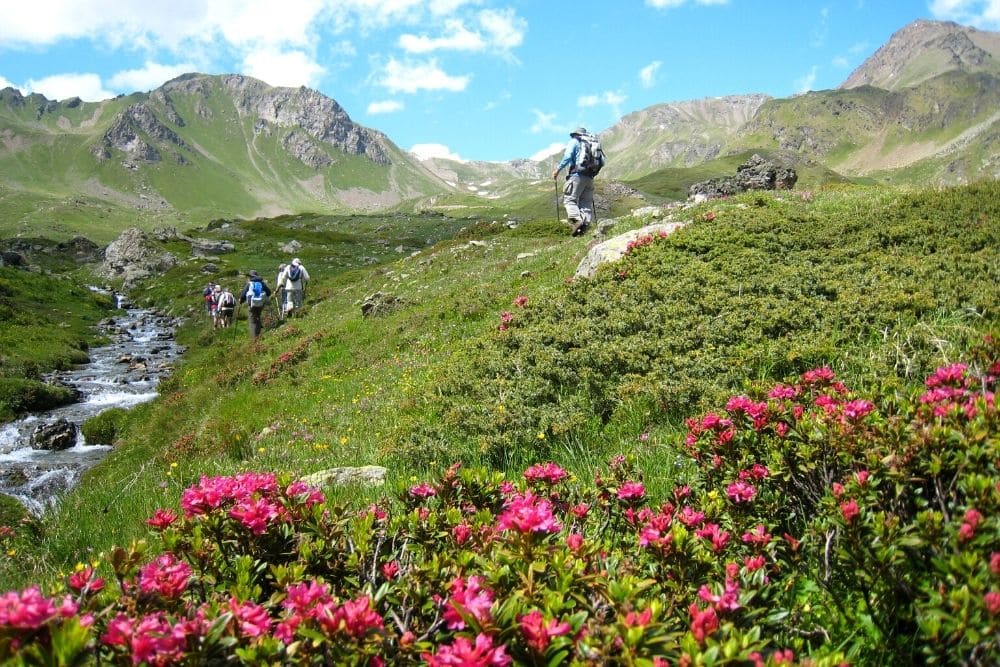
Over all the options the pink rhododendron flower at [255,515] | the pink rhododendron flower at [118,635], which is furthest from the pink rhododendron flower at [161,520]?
the pink rhododendron flower at [118,635]

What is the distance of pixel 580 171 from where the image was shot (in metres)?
19.7

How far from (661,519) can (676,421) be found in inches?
171

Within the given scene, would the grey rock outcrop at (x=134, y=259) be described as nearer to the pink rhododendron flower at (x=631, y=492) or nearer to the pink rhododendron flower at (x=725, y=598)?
the pink rhododendron flower at (x=631, y=492)

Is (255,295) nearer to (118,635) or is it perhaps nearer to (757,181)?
(118,635)

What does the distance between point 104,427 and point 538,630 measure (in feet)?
68.4

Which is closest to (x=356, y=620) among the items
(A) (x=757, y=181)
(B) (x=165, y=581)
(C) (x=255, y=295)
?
(B) (x=165, y=581)

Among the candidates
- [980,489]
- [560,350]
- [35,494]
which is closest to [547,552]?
[980,489]

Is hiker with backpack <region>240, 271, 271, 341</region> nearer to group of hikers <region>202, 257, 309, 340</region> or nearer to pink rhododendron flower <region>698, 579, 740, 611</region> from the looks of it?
group of hikers <region>202, 257, 309, 340</region>

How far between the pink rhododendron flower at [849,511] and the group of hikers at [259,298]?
26227mm

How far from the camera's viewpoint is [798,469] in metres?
3.68

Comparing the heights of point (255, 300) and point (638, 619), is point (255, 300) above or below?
above

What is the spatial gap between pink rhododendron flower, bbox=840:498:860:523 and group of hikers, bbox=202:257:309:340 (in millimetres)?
26227

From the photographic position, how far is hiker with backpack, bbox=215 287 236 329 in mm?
31062

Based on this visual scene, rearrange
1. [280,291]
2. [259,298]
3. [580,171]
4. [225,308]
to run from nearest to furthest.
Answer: [580,171]
[259,298]
[225,308]
[280,291]
